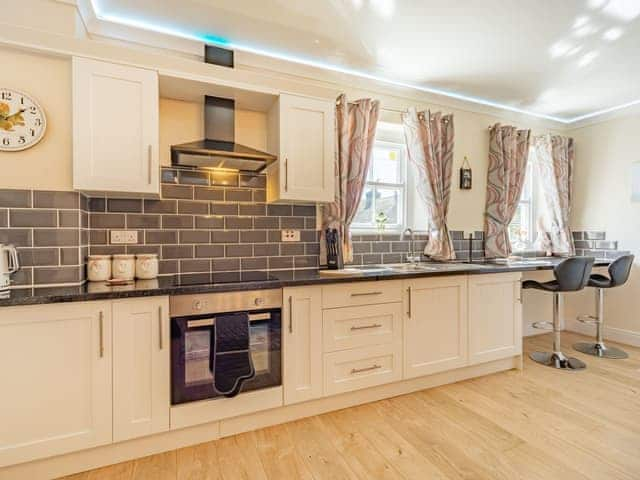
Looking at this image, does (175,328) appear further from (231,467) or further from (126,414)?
(231,467)

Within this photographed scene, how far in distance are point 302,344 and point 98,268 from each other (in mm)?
1324

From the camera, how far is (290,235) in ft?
8.93

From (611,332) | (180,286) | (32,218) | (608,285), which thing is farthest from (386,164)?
(611,332)

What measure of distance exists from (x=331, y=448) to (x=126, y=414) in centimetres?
111

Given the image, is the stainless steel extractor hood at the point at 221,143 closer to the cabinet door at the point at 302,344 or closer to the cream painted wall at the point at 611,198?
the cabinet door at the point at 302,344

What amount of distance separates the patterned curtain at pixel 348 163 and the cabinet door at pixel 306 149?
27 centimetres

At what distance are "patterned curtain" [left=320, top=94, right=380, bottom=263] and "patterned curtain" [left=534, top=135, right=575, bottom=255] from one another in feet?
8.19

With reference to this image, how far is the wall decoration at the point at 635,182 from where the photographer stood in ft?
11.9

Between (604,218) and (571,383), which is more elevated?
(604,218)

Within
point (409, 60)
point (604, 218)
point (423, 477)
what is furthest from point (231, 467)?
point (604, 218)

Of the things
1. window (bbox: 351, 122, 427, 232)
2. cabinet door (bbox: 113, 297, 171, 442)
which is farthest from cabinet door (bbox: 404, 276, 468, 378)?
cabinet door (bbox: 113, 297, 171, 442)

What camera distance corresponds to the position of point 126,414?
176 cm

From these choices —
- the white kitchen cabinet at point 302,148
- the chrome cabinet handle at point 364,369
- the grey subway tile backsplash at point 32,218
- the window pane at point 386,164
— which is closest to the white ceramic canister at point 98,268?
the grey subway tile backsplash at point 32,218

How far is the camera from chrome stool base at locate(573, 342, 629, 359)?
331 centimetres
